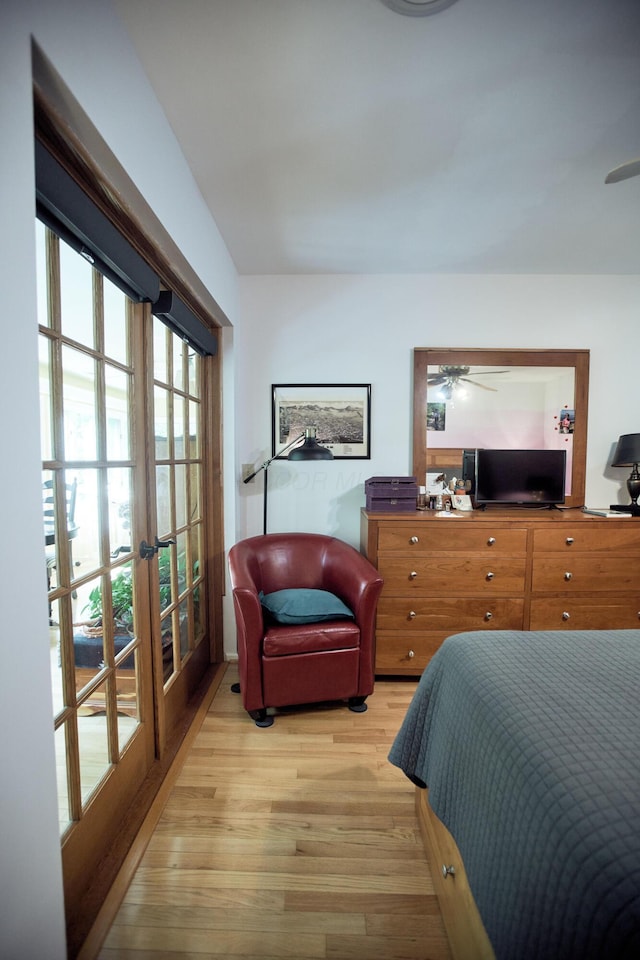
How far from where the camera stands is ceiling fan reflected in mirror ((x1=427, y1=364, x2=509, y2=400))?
111 inches

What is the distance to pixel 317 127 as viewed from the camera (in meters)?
1.49

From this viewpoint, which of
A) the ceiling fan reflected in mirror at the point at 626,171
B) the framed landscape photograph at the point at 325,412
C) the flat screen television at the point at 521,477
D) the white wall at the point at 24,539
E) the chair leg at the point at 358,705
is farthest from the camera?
the framed landscape photograph at the point at 325,412

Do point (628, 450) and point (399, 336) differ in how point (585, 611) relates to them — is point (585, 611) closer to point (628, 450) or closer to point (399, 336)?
point (628, 450)

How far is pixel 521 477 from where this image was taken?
2.76 metres

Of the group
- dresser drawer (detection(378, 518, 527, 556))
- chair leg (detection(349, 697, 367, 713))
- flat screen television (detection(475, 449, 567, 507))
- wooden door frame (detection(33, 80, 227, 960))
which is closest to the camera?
wooden door frame (detection(33, 80, 227, 960))

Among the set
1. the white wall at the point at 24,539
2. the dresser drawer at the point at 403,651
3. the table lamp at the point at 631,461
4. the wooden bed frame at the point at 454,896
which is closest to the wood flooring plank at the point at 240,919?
the wooden bed frame at the point at 454,896

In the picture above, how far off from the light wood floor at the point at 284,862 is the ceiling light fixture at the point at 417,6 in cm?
252

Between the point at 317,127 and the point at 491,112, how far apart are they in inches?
24.0

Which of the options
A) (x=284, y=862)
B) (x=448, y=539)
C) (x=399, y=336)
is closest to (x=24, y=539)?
(x=284, y=862)

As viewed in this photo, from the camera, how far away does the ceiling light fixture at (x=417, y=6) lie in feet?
3.41

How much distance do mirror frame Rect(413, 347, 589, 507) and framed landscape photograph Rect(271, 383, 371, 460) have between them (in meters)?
0.36

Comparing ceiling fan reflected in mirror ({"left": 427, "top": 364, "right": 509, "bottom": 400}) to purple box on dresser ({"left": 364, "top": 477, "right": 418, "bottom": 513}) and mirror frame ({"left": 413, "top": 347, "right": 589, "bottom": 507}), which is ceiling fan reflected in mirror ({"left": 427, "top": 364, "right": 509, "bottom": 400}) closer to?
mirror frame ({"left": 413, "top": 347, "right": 589, "bottom": 507})

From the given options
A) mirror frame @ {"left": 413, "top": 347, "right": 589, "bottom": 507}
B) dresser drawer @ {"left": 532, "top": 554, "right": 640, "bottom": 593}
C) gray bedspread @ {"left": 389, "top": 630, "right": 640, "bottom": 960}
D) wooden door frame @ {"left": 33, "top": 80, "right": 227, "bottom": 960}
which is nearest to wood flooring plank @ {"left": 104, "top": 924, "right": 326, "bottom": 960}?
wooden door frame @ {"left": 33, "top": 80, "right": 227, "bottom": 960}

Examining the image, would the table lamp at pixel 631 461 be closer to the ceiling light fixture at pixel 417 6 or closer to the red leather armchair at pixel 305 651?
the red leather armchair at pixel 305 651
